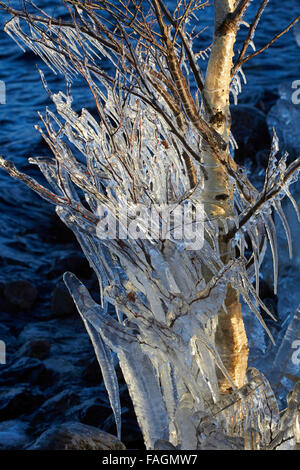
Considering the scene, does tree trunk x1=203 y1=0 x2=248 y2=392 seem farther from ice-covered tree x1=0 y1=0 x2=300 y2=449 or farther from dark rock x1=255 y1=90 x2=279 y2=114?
dark rock x1=255 y1=90 x2=279 y2=114

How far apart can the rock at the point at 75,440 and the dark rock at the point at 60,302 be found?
8.35 feet

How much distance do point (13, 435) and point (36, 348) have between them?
45.7 inches

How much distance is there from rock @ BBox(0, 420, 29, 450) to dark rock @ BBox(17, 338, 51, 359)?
862 mm

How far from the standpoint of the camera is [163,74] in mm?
3016

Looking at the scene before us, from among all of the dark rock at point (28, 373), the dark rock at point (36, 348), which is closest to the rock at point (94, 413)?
the dark rock at point (28, 373)

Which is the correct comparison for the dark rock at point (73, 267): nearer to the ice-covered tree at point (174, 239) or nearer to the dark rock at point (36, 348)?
the dark rock at point (36, 348)

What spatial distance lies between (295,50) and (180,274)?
871 centimetres

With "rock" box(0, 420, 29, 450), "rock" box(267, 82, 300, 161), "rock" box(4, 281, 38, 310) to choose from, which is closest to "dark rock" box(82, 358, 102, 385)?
"rock" box(0, 420, 29, 450)

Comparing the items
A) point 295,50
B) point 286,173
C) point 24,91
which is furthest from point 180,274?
point 295,50

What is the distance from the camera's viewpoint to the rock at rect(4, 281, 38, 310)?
19.8 feet

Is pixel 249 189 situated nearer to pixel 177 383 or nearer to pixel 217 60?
pixel 217 60

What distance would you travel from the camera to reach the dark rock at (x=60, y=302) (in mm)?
5926

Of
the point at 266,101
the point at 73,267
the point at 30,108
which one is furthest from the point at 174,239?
the point at 266,101

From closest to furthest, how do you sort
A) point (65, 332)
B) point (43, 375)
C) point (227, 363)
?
point (227, 363), point (43, 375), point (65, 332)
